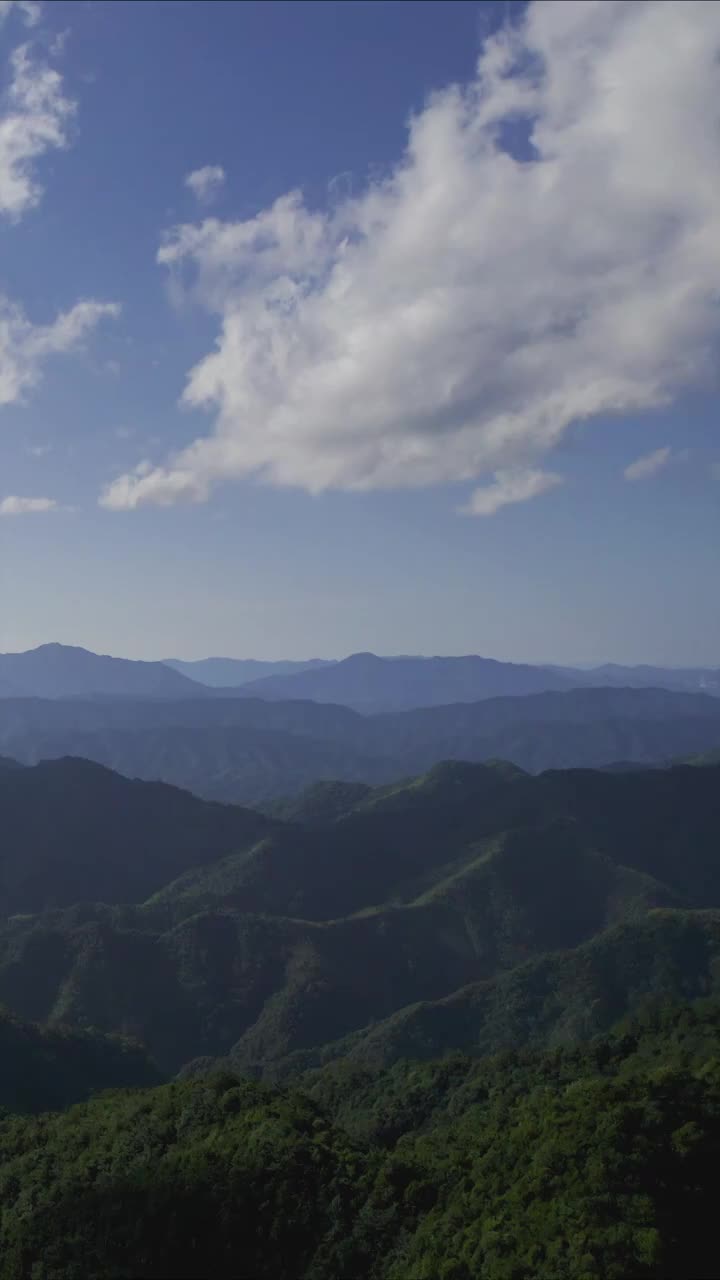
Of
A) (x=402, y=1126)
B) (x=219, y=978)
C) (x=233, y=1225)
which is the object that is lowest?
(x=219, y=978)

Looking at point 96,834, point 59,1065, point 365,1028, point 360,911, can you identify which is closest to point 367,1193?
point 59,1065

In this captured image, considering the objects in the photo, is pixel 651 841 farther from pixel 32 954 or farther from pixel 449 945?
pixel 32 954

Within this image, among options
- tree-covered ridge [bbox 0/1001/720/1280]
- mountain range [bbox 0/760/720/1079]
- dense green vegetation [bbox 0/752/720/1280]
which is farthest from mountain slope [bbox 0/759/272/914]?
tree-covered ridge [bbox 0/1001/720/1280]

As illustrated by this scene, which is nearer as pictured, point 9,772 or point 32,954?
point 32,954

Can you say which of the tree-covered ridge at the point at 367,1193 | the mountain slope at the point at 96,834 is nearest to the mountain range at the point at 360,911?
the mountain slope at the point at 96,834

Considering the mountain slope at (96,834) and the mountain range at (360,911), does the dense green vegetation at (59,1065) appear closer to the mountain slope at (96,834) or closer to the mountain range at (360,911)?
the mountain range at (360,911)

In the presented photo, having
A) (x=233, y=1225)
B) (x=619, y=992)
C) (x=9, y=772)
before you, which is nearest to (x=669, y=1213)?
(x=233, y=1225)

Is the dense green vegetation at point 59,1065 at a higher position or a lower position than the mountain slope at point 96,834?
lower

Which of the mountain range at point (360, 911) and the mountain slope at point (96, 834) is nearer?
the mountain range at point (360, 911)

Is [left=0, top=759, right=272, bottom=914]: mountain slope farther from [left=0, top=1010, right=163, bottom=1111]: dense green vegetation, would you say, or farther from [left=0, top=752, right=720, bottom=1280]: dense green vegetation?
[left=0, top=1010, right=163, bottom=1111]: dense green vegetation
